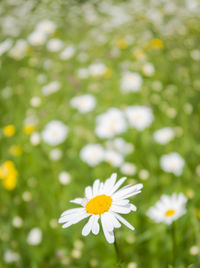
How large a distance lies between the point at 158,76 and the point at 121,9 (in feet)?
4.88

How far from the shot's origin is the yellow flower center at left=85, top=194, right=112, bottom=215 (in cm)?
49

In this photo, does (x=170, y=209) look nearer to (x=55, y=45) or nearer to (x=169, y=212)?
(x=169, y=212)

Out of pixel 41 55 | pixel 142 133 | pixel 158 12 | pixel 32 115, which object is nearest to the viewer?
pixel 142 133

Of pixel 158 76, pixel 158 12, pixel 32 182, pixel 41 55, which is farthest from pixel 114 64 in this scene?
pixel 32 182

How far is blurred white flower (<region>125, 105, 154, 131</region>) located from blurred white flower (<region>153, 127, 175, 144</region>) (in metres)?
0.07

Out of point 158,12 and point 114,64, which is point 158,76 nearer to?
point 114,64

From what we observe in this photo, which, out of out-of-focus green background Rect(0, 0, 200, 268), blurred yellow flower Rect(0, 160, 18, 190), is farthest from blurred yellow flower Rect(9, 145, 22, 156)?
blurred yellow flower Rect(0, 160, 18, 190)

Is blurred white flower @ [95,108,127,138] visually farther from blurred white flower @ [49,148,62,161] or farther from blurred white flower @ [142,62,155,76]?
blurred white flower @ [142,62,155,76]

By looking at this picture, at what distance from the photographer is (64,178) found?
4.75ft

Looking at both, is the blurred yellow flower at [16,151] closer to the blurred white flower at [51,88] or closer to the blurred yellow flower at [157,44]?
the blurred white flower at [51,88]

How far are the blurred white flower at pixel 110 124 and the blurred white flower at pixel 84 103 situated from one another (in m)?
0.15

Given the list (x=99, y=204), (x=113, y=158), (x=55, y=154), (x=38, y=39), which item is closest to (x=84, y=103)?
(x=55, y=154)

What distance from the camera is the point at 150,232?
3.73ft

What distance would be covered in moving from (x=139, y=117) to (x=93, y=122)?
11.4 inches
